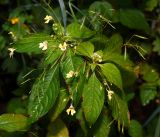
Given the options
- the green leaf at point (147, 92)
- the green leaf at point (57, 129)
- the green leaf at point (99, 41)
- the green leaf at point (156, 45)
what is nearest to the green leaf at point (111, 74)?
the green leaf at point (99, 41)

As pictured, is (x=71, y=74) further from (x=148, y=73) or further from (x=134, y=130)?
→ (x=148, y=73)

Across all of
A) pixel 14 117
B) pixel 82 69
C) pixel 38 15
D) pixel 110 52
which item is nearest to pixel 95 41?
pixel 110 52

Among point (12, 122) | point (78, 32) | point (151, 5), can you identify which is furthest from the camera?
point (151, 5)

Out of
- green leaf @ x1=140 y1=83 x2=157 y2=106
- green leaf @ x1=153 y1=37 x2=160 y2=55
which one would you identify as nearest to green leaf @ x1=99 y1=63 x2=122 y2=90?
green leaf @ x1=140 y1=83 x2=157 y2=106

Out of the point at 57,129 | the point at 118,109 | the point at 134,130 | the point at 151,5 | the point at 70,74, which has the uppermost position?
the point at 70,74

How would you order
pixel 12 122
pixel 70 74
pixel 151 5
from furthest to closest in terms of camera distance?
pixel 151 5 → pixel 12 122 → pixel 70 74

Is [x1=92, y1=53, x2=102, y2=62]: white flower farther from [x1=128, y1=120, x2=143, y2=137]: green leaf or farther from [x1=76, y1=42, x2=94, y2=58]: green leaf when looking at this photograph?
[x1=128, y1=120, x2=143, y2=137]: green leaf

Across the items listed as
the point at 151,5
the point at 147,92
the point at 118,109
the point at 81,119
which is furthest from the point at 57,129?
the point at 151,5
